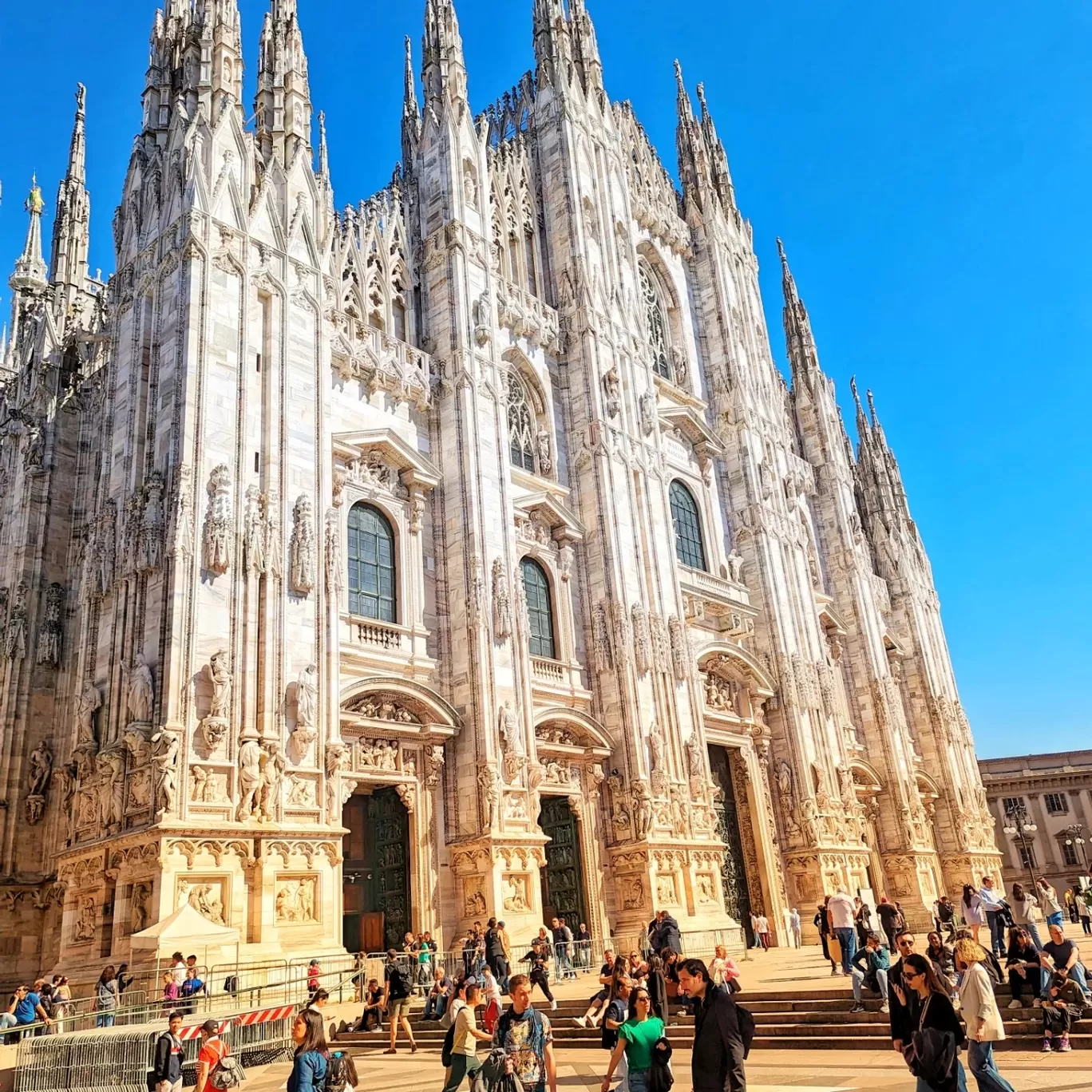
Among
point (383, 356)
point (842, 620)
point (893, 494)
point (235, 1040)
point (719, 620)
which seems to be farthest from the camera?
point (893, 494)

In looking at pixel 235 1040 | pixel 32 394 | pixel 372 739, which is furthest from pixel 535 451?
pixel 235 1040

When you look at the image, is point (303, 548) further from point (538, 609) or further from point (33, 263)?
point (33, 263)

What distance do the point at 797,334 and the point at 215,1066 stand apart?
40.2m

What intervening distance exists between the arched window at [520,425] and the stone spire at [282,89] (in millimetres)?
8160

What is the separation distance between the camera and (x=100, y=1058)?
459 inches

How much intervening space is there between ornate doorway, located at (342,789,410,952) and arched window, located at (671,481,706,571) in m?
13.5

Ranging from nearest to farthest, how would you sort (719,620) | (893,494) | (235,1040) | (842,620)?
(235,1040)
(719,620)
(842,620)
(893,494)

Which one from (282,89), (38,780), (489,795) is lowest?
(489,795)

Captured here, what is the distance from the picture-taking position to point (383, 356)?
2364 centimetres

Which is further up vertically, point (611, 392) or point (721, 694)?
point (611, 392)

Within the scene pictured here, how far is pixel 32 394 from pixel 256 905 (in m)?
14.7

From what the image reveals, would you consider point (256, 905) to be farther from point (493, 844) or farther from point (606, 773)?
point (606, 773)

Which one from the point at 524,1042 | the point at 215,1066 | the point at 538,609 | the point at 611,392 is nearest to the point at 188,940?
the point at 215,1066

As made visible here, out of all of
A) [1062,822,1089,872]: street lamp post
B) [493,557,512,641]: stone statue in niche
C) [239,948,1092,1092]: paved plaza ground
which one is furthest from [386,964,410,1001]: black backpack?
[1062,822,1089,872]: street lamp post
